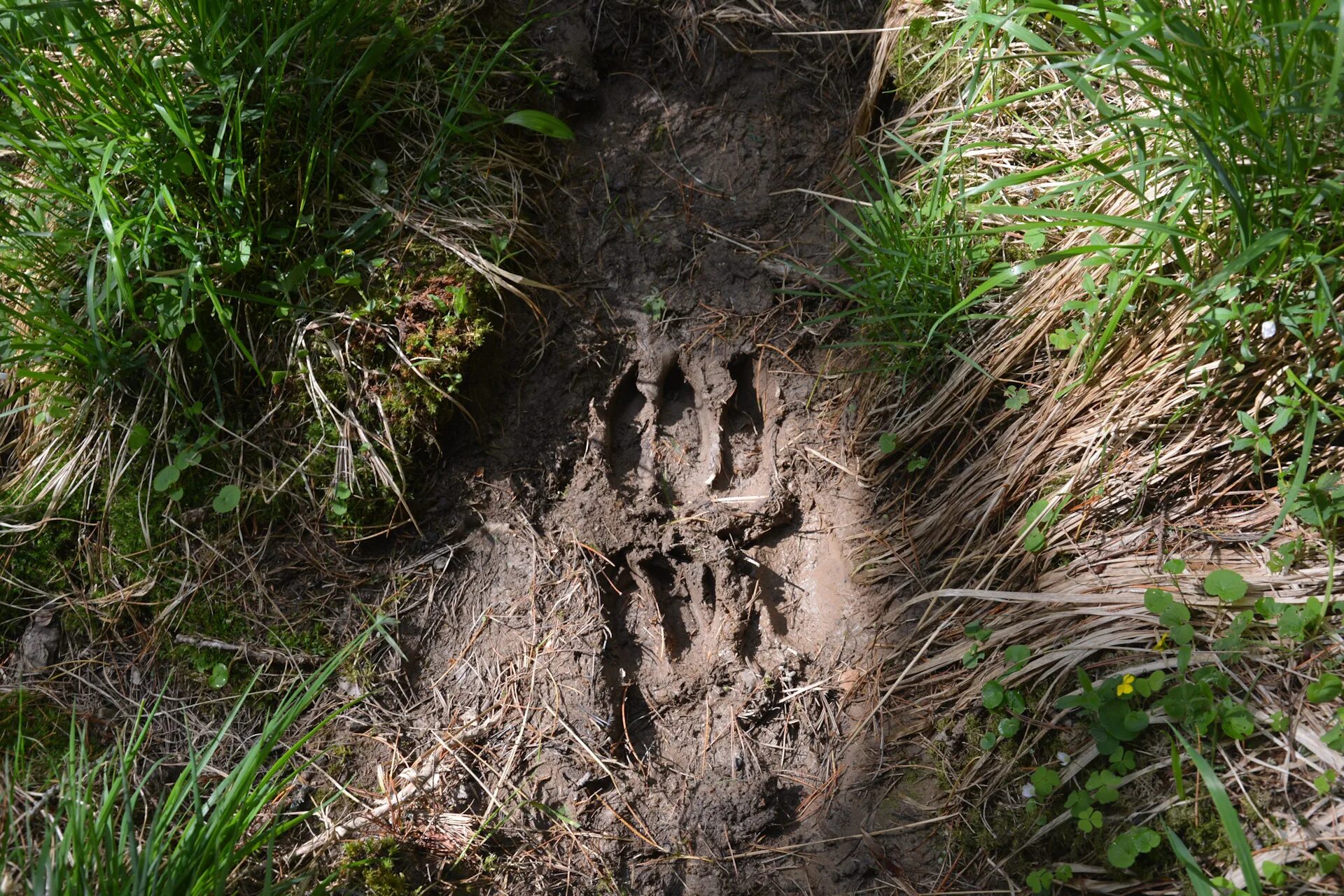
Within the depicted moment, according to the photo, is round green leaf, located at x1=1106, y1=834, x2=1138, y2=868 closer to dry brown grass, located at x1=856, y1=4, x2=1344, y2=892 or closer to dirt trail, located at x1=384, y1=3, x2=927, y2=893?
dry brown grass, located at x1=856, y1=4, x2=1344, y2=892

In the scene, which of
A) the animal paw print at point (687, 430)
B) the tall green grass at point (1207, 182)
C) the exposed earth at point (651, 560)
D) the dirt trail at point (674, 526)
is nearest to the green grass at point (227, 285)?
the exposed earth at point (651, 560)

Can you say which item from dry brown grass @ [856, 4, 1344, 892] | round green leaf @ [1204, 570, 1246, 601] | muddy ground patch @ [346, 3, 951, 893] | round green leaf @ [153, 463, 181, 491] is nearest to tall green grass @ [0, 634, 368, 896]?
muddy ground patch @ [346, 3, 951, 893]

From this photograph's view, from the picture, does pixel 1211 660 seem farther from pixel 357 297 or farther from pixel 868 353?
pixel 357 297

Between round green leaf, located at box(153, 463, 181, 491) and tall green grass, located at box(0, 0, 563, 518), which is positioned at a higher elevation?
tall green grass, located at box(0, 0, 563, 518)

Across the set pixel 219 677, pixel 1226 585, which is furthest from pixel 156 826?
pixel 1226 585

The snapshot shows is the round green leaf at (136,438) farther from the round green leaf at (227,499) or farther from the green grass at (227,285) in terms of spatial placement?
the round green leaf at (227,499)

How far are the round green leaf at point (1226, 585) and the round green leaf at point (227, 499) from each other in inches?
78.5

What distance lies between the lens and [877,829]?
5.97 ft

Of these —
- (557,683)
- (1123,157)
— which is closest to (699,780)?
(557,683)

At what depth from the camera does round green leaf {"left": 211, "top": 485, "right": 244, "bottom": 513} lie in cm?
199

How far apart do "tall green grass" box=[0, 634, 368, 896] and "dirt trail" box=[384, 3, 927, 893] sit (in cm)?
38

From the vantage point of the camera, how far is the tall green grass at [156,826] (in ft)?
4.60

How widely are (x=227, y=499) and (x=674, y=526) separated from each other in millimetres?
1030

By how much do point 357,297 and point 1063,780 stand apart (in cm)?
180
